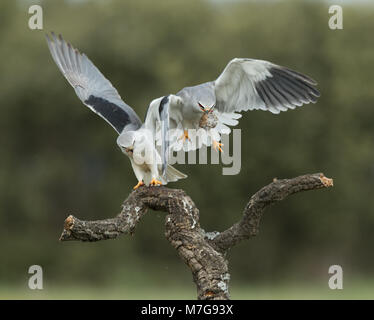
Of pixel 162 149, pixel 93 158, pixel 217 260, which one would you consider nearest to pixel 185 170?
pixel 93 158

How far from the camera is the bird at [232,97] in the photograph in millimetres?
5590

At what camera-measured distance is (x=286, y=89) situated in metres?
5.80

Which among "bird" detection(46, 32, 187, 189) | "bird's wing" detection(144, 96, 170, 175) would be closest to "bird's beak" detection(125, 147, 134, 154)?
"bird" detection(46, 32, 187, 189)

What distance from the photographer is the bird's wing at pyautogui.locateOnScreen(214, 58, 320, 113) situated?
18.8ft

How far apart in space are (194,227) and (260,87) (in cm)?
211

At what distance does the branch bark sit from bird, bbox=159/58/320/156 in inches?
48.6

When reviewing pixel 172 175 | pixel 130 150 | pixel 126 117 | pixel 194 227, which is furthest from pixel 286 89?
pixel 194 227

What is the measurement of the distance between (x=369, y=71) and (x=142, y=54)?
Answer: 4.88 metres

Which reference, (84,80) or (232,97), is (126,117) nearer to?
(232,97)

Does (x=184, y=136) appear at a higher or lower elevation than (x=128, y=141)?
higher

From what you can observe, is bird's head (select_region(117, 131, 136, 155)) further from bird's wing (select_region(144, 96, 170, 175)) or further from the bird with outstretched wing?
bird's wing (select_region(144, 96, 170, 175))

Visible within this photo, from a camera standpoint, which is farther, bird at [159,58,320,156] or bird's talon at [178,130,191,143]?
bird's talon at [178,130,191,143]

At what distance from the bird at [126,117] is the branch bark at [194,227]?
0.37m

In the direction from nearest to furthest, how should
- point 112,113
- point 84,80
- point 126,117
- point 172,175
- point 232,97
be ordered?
point 172,175 < point 126,117 < point 112,113 < point 232,97 < point 84,80
